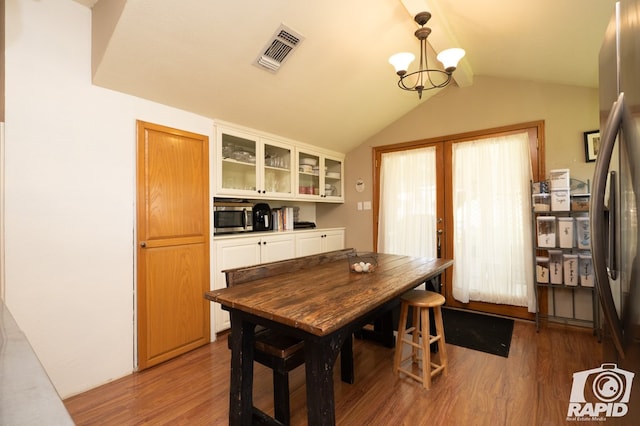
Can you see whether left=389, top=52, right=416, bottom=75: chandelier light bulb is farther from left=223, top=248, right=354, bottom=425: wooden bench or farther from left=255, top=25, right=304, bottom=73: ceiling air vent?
left=223, top=248, right=354, bottom=425: wooden bench

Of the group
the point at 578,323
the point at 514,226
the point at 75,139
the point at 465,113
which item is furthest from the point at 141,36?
the point at 578,323

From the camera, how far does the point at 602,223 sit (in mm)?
877

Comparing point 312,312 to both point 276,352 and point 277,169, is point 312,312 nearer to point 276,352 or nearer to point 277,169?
point 276,352

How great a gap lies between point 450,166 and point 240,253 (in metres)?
2.70

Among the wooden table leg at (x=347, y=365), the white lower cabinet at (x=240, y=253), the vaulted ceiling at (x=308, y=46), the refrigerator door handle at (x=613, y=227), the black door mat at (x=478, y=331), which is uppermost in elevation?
the vaulted ceiling at (x=308, y=46)

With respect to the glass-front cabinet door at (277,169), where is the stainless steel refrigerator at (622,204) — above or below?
below

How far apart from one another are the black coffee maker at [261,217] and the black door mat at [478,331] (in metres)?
2.22

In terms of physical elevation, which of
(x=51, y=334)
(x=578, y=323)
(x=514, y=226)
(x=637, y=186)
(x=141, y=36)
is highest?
(x=141, y=36)

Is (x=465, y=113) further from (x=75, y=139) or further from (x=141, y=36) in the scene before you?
(x=75, y=139)

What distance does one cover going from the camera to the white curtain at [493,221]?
10.4 feet

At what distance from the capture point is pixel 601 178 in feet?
2.86

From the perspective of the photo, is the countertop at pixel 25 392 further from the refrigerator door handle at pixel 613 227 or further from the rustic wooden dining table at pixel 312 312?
the refrigerator door handle at pixel 613 227

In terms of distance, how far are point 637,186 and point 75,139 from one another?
2.77 m

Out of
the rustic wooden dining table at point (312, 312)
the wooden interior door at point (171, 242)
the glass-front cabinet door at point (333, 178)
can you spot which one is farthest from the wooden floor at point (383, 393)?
the glass-front cabinet door at point (333, 178)
